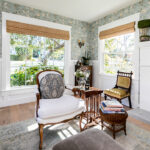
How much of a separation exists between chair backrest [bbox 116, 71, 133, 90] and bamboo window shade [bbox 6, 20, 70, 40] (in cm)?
212

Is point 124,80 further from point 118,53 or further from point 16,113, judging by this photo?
point 16,113

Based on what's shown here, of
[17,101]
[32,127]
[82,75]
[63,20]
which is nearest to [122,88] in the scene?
[82,75]

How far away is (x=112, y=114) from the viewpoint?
1.82 metres

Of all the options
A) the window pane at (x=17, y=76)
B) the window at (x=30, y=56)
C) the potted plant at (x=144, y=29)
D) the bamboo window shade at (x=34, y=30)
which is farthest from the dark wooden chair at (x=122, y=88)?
the window pane at (x=17, y=76)

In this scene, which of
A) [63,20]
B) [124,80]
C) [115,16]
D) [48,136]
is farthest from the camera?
[63,20]

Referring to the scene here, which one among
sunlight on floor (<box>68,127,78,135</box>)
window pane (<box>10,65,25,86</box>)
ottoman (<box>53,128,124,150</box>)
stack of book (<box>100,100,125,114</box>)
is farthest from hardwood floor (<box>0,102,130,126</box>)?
ottoman (<box>53,128,124,150</box>)

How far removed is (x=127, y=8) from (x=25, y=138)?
3.83m

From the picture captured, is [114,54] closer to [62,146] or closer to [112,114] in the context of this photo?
[112,114]

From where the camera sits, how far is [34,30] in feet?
11.2

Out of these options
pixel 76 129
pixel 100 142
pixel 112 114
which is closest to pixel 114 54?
pixel 112 114

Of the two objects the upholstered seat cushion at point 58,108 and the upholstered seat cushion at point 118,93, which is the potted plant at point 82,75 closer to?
the upholstered seat cushion at point 58,108

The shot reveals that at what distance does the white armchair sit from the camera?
5.42 feet

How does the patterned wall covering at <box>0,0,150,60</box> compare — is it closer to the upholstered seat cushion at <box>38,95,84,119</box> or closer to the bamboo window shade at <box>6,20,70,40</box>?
the bamboo window shade at <box>6,20,70,40</box>

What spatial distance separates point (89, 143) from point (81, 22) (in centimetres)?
→ 420
